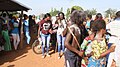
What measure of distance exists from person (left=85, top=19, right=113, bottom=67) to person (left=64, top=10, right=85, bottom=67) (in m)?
0.30

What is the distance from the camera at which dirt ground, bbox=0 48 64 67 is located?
29.0 ft

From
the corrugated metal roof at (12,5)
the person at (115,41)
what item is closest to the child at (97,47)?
the person at (115,41)

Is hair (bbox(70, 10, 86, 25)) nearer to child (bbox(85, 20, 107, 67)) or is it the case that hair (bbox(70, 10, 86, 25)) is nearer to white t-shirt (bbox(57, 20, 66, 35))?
child (bbox(85, 20, 107, 67))

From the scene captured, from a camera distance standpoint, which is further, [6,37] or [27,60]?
[6,37]

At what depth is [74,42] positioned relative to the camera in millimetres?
4332

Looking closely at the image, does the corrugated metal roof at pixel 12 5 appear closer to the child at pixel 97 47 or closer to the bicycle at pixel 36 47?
the bicycle at pixel 36 47

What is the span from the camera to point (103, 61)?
158 inches

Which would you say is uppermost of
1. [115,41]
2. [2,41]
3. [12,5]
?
[12,5]

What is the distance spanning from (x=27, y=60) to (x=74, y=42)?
5.51 m

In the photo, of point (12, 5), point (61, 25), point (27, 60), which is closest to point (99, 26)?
point (61, 25)

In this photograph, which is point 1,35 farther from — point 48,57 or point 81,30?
point 81,30

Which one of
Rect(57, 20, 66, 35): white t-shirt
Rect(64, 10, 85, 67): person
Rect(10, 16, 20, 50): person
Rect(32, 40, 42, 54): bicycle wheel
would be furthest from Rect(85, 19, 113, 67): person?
Rect(10, 16, 20, 50): person

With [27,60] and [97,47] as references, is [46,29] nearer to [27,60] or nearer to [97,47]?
[27,60]

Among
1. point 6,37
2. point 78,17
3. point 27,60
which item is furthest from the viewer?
point 6,37
